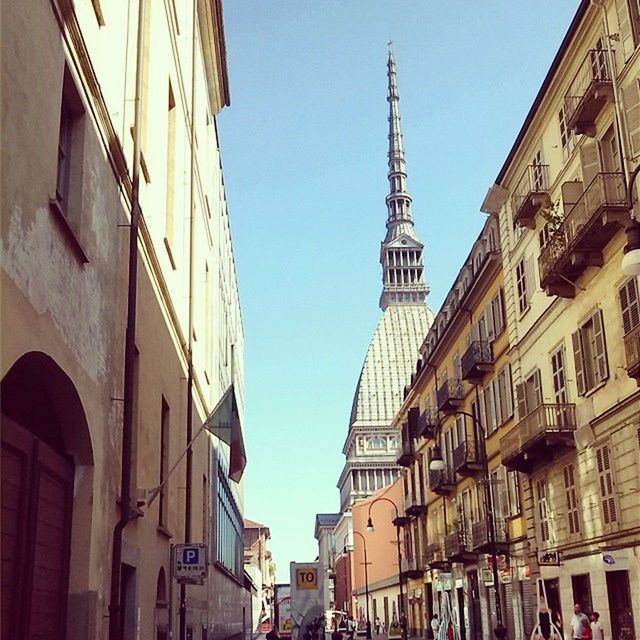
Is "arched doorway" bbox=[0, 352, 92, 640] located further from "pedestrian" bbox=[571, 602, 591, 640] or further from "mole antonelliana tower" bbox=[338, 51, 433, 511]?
"mole antonelliana tower" bbox=[338, 51, 433, 511]

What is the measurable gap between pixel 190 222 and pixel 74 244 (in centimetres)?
1444

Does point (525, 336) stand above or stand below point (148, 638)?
above

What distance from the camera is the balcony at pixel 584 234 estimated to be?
21.7 meters

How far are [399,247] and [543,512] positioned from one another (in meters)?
133

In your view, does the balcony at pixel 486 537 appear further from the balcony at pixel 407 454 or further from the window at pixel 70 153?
the window at pixel 70 153

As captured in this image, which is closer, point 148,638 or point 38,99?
point 38,99

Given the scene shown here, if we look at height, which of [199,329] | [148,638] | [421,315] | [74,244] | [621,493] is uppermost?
[421,315]

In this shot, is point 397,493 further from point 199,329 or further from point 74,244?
point 74,244

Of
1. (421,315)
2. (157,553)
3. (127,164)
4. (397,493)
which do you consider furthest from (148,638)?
(421,315)

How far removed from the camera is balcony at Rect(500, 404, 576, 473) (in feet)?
84.6

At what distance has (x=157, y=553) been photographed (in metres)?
18.5

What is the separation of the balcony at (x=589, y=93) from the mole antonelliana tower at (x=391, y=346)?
13135 cm

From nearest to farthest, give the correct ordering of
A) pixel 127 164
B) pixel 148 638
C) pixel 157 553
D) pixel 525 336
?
pixel 127 164, pixel 148 638, pixel 157 553, pixel 525 336

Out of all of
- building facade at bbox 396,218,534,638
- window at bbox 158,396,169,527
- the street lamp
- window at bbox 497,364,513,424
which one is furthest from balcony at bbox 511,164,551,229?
the street lamp
